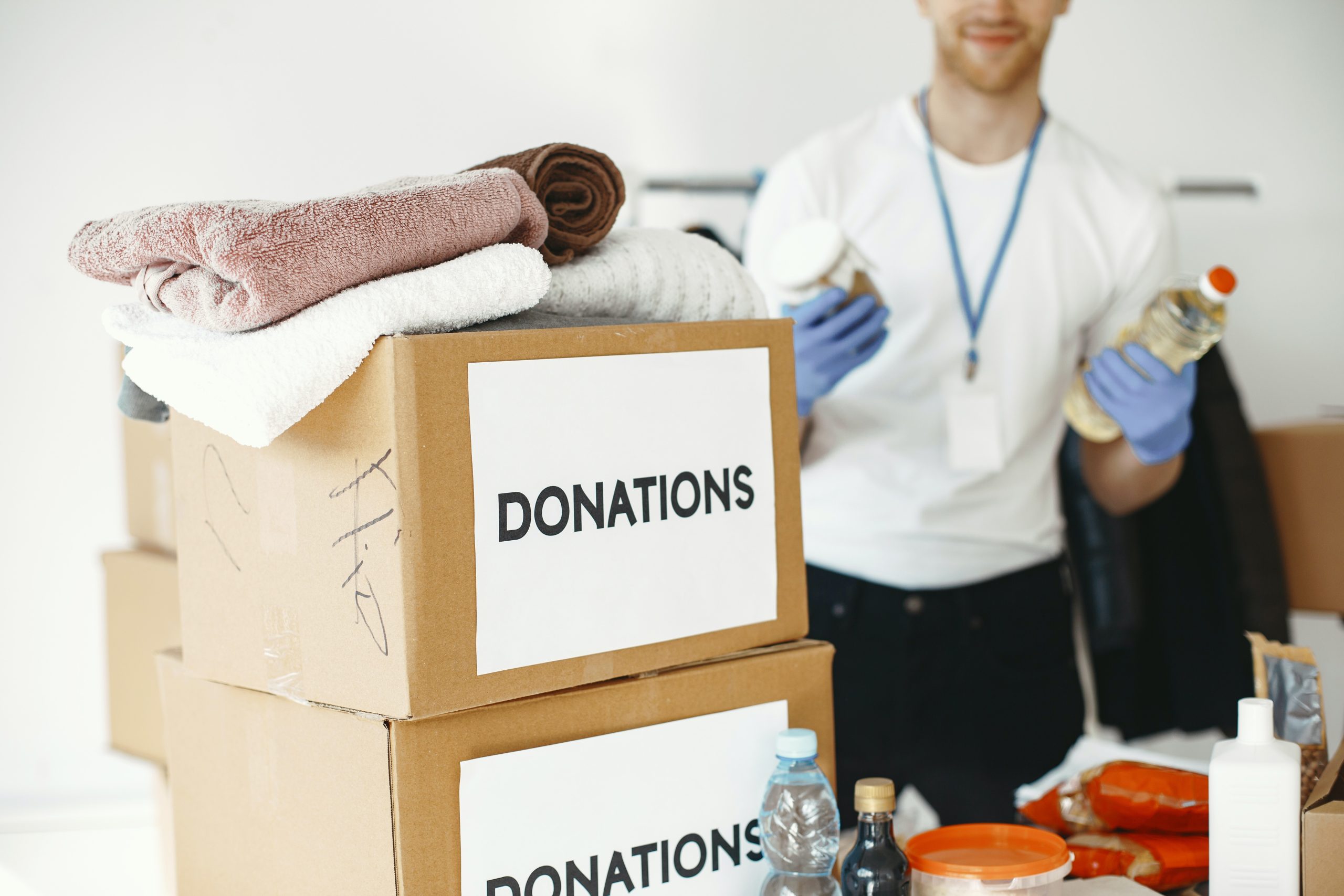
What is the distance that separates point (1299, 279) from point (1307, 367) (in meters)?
0.17

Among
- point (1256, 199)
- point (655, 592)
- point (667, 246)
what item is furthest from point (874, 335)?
point (1256, 199)

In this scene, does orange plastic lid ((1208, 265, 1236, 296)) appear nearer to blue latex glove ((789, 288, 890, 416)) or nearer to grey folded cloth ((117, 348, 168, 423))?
blue latex glove ((789, 288, 890, 416))

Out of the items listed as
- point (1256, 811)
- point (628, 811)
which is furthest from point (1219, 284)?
point (628, 811)

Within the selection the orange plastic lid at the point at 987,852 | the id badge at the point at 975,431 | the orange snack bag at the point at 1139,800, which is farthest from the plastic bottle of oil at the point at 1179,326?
the orange plastic lid at the point at 987,852

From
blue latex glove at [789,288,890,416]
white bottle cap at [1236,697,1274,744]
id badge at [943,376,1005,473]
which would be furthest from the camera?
id badge at [943,376,1005,473]

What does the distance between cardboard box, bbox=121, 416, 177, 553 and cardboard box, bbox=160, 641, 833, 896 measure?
0.55 meters

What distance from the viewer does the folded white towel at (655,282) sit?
0.73 m

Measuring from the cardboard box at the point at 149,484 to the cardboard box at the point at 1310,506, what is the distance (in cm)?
153

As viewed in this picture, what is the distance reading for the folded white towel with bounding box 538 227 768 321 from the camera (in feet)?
2.41

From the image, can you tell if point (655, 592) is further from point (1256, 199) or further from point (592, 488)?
point (1256, 199)

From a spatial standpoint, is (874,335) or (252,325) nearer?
(252,325)

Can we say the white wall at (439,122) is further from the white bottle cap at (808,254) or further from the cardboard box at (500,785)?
the cardboard box at (500,785)

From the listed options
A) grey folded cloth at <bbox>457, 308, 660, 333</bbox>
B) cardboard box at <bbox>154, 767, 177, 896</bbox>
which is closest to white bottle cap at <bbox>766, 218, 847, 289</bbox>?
grey folded cloth at <bbox>457, 308, 660, 333</bbox>

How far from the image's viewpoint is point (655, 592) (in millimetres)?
701
